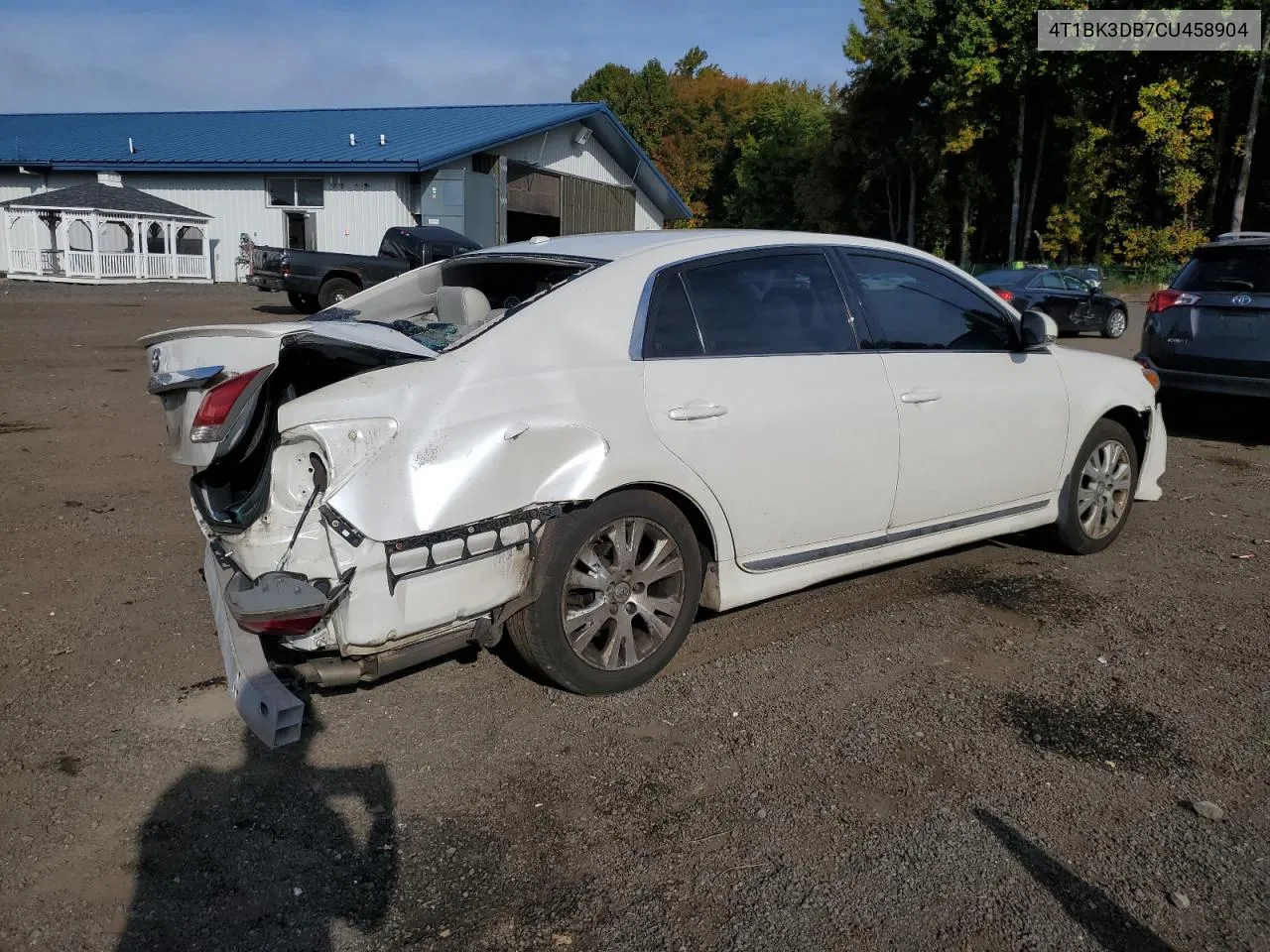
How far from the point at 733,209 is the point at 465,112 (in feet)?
91.7

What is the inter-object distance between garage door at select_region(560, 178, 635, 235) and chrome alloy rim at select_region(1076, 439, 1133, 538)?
28.0m

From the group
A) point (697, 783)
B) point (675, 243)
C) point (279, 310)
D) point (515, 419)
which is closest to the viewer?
point (697, 783)

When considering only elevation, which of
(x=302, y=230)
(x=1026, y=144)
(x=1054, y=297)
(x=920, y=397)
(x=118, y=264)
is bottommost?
(x=920, y=397)

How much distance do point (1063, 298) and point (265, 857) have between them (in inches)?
756

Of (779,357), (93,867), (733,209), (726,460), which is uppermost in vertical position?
(733,209)

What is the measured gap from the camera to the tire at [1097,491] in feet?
17.9

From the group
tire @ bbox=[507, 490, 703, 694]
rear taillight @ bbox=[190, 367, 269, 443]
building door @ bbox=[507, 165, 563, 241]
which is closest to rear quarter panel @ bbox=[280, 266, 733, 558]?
tire @ bbox=[507, 490, 703, 694]

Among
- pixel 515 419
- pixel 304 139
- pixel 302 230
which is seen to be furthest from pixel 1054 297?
pixel 304 139

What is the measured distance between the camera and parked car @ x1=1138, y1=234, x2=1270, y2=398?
27.2 ft

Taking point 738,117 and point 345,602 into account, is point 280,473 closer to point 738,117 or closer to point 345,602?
point 345,602

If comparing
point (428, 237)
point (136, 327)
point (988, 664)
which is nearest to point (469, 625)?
point (988, 664)

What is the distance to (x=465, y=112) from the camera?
34.3 meters

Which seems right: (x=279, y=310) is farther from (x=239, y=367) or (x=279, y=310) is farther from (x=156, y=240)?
(x=239, y=367)

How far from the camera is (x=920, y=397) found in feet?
15.0
